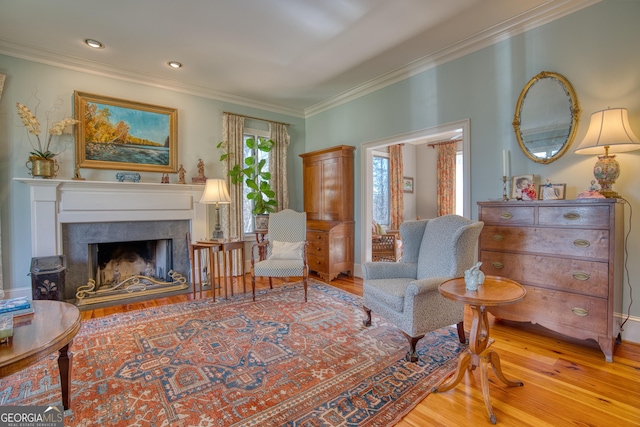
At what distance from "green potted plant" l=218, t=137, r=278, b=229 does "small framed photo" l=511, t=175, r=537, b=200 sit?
346 centimetres

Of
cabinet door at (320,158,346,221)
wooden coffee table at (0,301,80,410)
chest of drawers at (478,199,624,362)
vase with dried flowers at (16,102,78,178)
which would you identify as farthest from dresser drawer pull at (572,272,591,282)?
vase with dried flowers at (16,102,78,178)

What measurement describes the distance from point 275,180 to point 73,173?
2.88 metres

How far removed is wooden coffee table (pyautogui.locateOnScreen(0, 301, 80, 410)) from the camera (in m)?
1.28

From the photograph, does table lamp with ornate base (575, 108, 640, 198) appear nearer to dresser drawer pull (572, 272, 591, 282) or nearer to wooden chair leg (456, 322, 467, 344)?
dresser drawer pull (572, 272, 591, 282)

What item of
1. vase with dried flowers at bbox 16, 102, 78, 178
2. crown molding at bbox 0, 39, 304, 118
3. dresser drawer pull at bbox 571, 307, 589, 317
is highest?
crown molding at bbox 0, 39, 304, 118

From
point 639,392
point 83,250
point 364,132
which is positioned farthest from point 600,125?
point 83,250

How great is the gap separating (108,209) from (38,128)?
1.19m

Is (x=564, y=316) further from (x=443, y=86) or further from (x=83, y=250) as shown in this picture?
(x=83, y=250)

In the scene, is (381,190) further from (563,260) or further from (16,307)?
(16,307)

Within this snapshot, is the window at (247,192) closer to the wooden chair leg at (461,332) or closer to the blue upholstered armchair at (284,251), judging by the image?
the blue upholstered armchair at (284,251)

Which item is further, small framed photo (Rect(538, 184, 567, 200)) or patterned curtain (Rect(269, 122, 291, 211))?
patterned curtain (Rect(269, 122, 291, 211))

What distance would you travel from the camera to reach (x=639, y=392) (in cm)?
181

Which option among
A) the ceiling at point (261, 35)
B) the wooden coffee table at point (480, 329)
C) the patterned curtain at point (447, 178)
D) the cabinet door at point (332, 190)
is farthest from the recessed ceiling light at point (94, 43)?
the patterned curtain at point (447, 178)

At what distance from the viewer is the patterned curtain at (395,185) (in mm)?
7035
